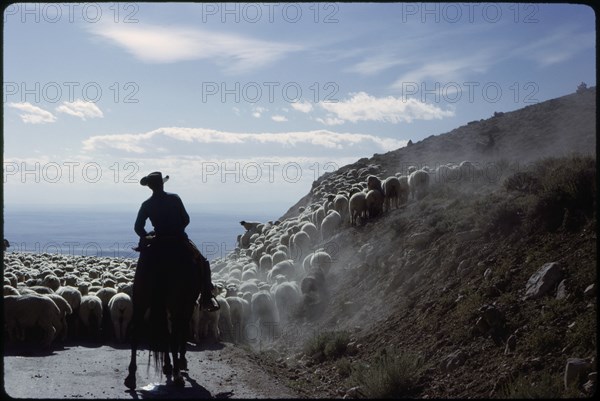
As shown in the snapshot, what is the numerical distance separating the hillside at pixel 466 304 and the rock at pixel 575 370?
0.02 meters

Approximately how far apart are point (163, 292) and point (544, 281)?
18.6ft

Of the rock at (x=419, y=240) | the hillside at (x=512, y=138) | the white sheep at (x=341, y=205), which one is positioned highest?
the hillside at (x=512, y=138)

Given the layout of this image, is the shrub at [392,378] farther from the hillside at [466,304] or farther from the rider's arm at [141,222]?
the rider's arm at [141,222]

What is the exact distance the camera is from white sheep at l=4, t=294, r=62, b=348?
12234 mm

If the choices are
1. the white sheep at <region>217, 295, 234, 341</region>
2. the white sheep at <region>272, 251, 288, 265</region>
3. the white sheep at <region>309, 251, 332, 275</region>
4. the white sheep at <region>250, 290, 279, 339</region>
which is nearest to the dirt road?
the white sheep at <region>217, 295, 234, 341</region>

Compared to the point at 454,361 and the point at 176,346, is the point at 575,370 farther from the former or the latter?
the point at 176,346

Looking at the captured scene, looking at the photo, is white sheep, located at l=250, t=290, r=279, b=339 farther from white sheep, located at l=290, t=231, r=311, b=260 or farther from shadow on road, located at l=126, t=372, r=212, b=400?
white sheep, located at l=290, t=231, r=311, b=260

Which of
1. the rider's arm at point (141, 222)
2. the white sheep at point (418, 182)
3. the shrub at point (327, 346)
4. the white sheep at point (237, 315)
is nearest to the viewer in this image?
the rider's arm at point (141, 222)

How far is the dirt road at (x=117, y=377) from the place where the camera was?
28.9ft

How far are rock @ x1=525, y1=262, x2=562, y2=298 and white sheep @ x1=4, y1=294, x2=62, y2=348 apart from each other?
8.62 meters

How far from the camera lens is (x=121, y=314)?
13.8 m

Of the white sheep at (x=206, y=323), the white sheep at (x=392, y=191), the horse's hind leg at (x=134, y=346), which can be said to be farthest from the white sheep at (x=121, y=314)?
the white sheep at (x=392, y=191)

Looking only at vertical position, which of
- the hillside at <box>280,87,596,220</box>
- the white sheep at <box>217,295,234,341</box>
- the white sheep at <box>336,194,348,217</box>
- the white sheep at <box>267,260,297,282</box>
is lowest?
the white sheep at <box>217,295,234,341</box>

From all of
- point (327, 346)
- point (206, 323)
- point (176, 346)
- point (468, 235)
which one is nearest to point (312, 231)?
point (206, 323)
